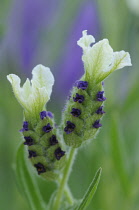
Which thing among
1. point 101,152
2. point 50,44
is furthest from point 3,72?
point 101,152

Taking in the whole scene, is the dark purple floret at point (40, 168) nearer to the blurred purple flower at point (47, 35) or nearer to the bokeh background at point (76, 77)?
→ the bokeh background at point (76, 77)

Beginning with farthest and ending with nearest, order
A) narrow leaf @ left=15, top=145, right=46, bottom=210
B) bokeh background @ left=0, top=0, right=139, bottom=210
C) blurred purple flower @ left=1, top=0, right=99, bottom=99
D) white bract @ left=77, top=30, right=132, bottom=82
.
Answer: blurred purple flower @ left=1, top=0, right=99, bottom=99 < bokeh background @ left=0, top=0, right=139, bottom=210 < narrow leaf @ left=15, top=145, right=46, bottom=210 < white bract @ left=77, top=30, right=132, bottom=82

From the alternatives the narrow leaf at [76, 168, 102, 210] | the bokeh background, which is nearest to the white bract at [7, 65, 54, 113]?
the narrow leaf at [76, 168, 102, 210]

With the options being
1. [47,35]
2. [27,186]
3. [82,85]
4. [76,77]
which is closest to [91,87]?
[82,85]

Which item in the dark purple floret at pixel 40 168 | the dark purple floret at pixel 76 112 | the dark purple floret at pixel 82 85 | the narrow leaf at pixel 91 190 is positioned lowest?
the narrow leaf at pixel 91 190

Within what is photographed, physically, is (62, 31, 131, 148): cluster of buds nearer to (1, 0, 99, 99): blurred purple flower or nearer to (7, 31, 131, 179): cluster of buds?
(7, 31, 131, 179): cluster of buds

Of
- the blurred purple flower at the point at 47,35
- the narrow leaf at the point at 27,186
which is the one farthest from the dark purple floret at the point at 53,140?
the blurred purple flower at the point at 47,35

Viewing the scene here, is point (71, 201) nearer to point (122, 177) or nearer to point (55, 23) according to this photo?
point (122, 177)
